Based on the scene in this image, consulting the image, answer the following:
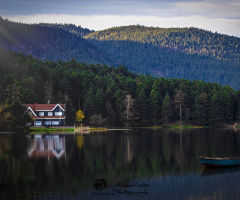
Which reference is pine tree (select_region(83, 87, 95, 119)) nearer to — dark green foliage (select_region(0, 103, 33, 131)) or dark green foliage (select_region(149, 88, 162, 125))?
dark green foliage (select_region(149, 88, 162, 125))

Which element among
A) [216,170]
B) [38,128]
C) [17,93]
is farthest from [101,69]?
[216,170]

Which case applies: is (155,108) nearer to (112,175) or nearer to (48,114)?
(48,114)

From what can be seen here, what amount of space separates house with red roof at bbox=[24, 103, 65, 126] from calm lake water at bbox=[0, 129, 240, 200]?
187 feet

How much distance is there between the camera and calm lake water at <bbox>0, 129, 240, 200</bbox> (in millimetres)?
36094

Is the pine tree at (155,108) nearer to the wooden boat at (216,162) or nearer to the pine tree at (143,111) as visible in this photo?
the pine tree at (143,111)

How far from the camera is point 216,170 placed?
155ft

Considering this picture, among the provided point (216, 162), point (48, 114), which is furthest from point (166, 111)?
point (216, 162)

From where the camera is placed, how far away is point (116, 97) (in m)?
144

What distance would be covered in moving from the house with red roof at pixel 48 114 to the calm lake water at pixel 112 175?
57.1m

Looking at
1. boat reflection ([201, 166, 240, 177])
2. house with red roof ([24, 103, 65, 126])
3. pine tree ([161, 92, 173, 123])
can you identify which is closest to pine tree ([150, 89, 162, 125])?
pine tree ([161, 92, 173, 123])

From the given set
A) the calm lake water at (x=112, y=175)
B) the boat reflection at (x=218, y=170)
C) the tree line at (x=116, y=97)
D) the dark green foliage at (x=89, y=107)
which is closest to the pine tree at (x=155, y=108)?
the tree line at (x=116, y=97)

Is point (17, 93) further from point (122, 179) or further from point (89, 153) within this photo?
point (122, 179)

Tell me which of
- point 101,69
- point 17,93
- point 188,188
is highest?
point 101,69

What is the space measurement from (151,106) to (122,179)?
102 meters
